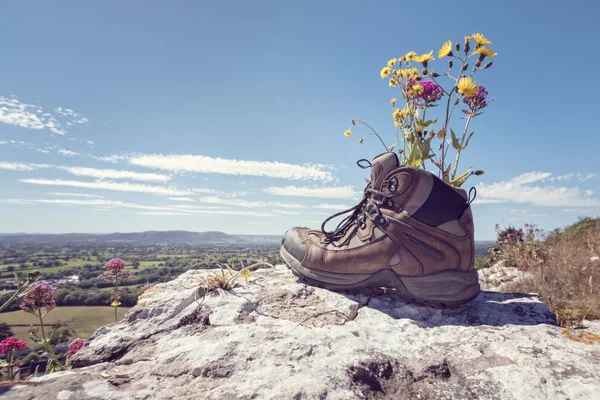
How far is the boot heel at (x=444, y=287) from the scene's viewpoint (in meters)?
2.00

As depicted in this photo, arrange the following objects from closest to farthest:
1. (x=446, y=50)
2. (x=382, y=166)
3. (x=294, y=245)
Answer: (x=382, y=166)
(x=294, y=245)
(x=446, y=50)

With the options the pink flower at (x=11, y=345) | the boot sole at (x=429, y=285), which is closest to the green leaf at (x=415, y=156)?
the boot sole at (x=429, y=285)

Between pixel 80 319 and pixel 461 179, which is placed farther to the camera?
pixel 80 319

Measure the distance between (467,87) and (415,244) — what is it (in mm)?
1763

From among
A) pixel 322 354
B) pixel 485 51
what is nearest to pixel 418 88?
pixel 485 51

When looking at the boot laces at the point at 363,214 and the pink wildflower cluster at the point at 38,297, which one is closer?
the boot laces at the point at 363,214

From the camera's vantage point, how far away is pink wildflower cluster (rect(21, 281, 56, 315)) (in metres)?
3.07

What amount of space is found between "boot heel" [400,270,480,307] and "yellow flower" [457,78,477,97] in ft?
5.79

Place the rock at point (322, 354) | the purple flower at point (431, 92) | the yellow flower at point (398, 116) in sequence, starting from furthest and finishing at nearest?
the yellow flower at point (398, 116) → the purple flower at point (431, 92) → the rock at point (322, 354)

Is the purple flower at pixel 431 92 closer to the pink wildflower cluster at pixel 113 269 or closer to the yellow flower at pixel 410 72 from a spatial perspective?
the yellow flower at pixel 410 72

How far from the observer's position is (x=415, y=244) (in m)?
2.06

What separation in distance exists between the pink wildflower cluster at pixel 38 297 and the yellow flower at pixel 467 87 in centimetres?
456

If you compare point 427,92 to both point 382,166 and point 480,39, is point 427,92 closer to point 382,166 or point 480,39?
point 480,39

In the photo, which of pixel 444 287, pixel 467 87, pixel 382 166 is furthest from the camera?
pixel 467 87
